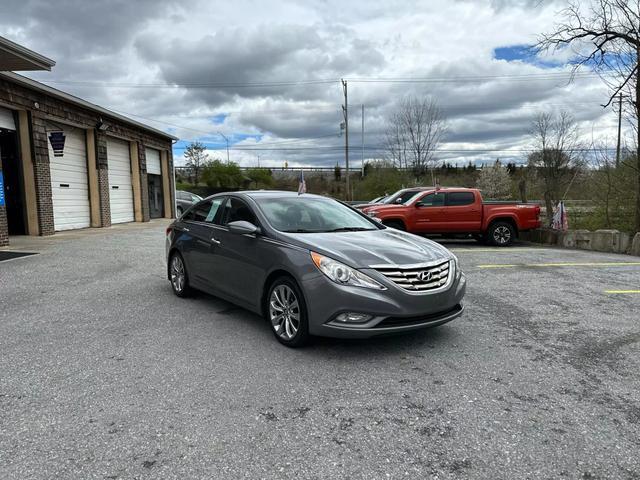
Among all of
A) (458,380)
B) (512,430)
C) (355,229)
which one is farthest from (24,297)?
(512,430)

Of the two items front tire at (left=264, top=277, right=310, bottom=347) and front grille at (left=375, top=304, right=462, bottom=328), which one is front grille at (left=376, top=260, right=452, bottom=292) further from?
front tire at (left=264, top=277, right=310, bottom=347)

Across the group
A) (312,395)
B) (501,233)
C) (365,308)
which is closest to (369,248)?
(365,308)

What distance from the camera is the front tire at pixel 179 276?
650cm

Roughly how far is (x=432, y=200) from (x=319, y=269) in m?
10.2

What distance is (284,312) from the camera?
14.9ft

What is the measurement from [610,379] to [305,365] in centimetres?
245

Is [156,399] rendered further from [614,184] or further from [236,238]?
[614,184]

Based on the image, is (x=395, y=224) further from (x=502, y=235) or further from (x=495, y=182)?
(x=495, y=182)

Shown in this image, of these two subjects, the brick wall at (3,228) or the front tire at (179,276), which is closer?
the front tire at (179,276)

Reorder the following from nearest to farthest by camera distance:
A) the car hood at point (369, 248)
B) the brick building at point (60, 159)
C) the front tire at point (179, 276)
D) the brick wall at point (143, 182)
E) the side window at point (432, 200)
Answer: the car hood at point (369, 248), the front tire at point (179, 276), the brick building at point (60, 159), the side window at point (432, 200), the brick wall at point (143, 182)

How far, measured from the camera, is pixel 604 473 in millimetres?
2518

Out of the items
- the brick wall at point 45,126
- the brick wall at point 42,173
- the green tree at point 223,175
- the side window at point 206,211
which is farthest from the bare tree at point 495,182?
the side window at point 206,211

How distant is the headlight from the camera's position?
4.06 m

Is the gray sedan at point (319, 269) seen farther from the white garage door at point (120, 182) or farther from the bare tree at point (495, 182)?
the bare tree at point (495, 182)
